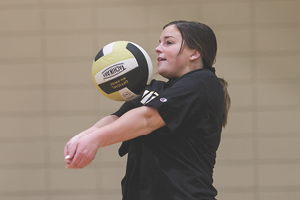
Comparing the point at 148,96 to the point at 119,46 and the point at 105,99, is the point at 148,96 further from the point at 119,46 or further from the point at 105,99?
the point at 105,99

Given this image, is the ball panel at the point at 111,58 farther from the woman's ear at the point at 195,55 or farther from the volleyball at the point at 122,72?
the woman's ear at the point at 195,55

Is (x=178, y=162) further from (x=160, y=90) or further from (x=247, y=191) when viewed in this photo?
(x=247, y=191)

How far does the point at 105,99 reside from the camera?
98.5 inches

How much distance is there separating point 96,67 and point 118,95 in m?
0.16

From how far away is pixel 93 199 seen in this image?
249 centimetres

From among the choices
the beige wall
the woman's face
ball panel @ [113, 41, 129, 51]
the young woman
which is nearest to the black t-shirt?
the young woman

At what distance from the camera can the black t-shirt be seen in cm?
105

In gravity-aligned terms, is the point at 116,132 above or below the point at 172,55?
below

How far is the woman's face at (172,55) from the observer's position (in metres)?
1.19

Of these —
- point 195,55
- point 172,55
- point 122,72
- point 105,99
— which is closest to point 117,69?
point 122,72

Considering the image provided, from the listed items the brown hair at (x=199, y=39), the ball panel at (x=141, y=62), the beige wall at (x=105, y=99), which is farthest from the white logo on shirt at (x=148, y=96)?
the beige wall at (x=105, y=99)

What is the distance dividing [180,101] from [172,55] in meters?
0.29

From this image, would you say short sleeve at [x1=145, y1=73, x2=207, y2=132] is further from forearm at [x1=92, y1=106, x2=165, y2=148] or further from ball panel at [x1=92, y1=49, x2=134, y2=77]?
ball panel at [x1=92, y1=49, x2=134, y2=77]

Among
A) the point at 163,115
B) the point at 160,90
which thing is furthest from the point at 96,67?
the point at 163,115
